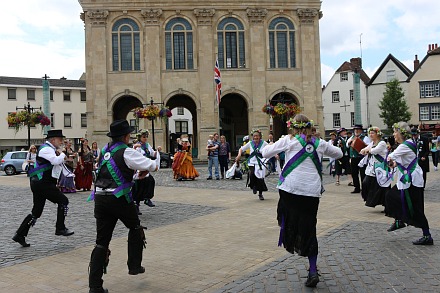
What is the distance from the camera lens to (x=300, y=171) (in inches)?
225

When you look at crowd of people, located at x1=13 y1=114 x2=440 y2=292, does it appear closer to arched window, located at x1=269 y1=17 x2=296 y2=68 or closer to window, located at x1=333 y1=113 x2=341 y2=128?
arched window, located at x1=269 y1=17 x2=296 y2=68

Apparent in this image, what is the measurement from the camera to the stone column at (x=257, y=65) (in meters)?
38.4

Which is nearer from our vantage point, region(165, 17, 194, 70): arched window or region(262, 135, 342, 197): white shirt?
region(262, 135, 342, 197): white shirt

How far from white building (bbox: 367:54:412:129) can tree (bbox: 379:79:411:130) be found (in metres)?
4.21

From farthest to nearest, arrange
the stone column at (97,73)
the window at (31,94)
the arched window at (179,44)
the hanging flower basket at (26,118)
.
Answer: the window at (31,94), the arched window at (179,44), the stone column at (97,73), the hanging flower basket at (26,118)

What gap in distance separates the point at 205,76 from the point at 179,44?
3480 millimetres

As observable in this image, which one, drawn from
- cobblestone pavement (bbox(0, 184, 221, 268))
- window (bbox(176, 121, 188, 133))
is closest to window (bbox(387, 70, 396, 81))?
window (bbox(176, 121, 188, 133))

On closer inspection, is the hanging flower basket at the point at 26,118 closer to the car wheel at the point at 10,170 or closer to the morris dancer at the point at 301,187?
the car wheel at the point at 10,170

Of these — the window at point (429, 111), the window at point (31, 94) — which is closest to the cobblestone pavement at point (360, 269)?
the window at point (429, 111)

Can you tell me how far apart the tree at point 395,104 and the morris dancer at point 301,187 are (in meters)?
52.0

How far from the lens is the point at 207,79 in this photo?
38.3 metres

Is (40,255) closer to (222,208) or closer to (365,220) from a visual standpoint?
(222,208)

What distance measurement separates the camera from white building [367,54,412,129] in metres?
59.3

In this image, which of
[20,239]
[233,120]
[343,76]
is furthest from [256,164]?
[343,76]
